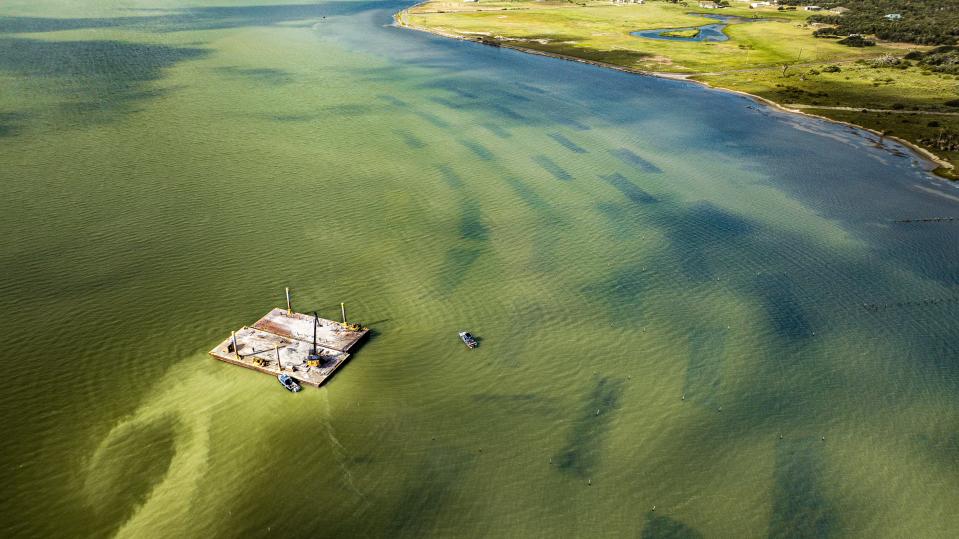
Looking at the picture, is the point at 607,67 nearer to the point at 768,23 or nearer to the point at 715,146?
the point at 715,146

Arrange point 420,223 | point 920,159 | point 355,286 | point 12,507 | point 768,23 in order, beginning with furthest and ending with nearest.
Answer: point 768,23
point 920,159
point 420,223
point 355,286
point 12,507

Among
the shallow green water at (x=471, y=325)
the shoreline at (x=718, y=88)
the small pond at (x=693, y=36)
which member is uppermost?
the small pond at (x=693, y=36)

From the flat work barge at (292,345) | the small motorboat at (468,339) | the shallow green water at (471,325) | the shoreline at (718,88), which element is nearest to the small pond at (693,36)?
the shoreline at (718,88)

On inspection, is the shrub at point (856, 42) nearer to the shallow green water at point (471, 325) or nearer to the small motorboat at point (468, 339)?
the shallow green water at point (471, 325)

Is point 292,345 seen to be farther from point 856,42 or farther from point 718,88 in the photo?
point 856,42

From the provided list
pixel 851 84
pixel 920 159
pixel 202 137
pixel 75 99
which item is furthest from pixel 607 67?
pixel 75 99

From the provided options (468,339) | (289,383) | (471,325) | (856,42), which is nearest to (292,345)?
(289,383)
